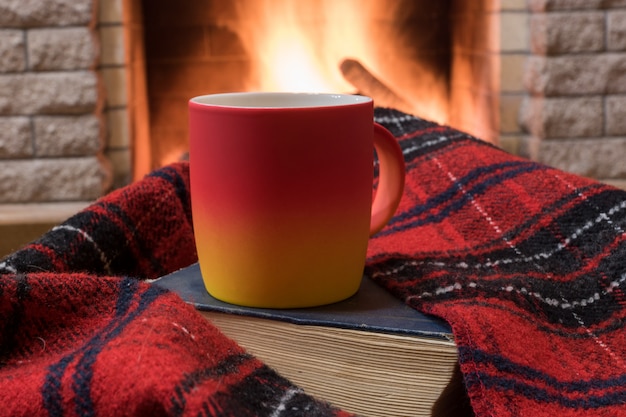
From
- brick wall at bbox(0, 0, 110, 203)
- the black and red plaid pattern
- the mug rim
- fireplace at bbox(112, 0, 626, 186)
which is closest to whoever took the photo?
the black and red plaid pattern

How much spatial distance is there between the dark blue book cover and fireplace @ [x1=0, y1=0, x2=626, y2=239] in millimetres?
1143

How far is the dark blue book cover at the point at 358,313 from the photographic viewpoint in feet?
1.49

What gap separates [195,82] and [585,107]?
892 millimetres

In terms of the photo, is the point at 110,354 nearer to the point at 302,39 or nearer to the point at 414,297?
the point at 414,297

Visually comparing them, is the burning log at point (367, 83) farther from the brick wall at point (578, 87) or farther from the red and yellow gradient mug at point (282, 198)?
the red and yellow gradient mug at point (282, 198)

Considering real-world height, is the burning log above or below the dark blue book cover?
above

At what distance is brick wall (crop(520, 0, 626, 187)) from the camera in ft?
5.15

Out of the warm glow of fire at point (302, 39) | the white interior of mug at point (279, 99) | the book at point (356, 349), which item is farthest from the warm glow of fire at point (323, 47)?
the book at point (356, 349)

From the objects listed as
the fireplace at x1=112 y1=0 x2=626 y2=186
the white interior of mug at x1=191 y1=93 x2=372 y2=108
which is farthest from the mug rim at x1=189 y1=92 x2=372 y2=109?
the fireplace at x1=112 y1=0 x2=626 y2=186

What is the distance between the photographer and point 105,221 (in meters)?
0.60

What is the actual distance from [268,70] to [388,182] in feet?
4.58

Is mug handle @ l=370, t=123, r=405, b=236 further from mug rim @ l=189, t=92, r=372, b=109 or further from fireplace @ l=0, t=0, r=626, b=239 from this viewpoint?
fireplace @ l=0, t=0, r=626, b=239

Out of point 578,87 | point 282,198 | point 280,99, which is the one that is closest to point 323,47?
point 578,87

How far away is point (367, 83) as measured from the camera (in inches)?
73.4
